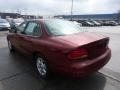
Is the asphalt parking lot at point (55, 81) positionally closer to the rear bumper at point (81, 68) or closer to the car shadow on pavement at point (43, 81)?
the car shadow on pavement at point (43, 81)

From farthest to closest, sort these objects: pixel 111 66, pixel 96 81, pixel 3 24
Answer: pixel 3 24, pixel 111 66, pixel 96 81

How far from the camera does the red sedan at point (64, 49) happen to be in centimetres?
331

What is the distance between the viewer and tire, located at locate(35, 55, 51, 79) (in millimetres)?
4039

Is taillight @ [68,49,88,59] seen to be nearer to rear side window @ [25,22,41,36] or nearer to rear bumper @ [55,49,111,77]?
rear bumper @ [55,49,111,77]

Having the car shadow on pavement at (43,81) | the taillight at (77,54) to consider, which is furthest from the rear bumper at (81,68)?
the car shadow on pavement at (43,81)

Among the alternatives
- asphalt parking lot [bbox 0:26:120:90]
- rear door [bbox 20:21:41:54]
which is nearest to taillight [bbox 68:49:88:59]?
asphalt parking lot [bbox 0:26:120:90]

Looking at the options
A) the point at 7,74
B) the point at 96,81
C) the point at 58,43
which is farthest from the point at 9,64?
the point at 96,81

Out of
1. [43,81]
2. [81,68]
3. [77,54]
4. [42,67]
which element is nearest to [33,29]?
[42,67]

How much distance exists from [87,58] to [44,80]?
136cm

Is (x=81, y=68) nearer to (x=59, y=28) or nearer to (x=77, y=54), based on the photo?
(x=77, y=54)

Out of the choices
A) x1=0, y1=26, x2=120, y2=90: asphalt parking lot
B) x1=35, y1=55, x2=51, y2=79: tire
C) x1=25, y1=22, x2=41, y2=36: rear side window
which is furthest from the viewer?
x1=25, y1=22, x2=41, y2=36: rear side window

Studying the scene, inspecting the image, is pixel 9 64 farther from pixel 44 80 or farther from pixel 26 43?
pixel 44 80

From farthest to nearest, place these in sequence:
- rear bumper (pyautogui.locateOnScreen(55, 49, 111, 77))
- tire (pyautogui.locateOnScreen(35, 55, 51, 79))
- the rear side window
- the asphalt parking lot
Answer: the rear side window < tire (pyautogui.locateOnScreen(35, 55, 51, 79)) < the asphalt parking lot < rear bumper (pyautogui.locateOnScreen(55, 49, 111, 77))

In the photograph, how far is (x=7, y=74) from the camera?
4.63 m
